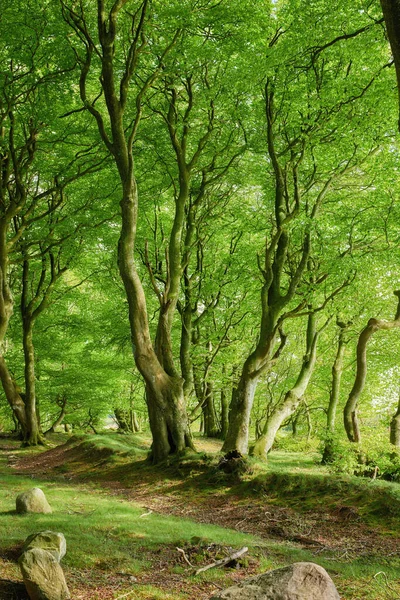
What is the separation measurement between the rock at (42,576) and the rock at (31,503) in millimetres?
3084

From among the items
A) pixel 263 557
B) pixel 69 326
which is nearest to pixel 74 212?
pixel 69 326

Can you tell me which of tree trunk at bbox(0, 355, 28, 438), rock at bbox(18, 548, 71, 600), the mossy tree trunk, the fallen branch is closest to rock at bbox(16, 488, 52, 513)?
rock at bbox(18, 548, 71, 600)

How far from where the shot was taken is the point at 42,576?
16.6ft

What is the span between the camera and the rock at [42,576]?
16.3ft

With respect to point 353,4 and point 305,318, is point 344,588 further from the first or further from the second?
point 305,318

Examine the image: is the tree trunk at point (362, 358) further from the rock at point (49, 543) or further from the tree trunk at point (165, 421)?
the rock at point (49, 543)

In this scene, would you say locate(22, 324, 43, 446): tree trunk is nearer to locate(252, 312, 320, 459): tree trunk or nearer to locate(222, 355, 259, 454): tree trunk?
locate(222, 355, 259, 454): tree trunk

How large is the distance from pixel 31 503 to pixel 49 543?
2.60m

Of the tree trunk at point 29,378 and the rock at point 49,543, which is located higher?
the tree trunk at point 29,378

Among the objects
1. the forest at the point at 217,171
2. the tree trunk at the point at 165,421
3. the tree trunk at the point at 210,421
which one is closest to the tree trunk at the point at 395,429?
the forest at the point at 217,171

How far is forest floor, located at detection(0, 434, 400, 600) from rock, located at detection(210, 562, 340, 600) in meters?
1.40

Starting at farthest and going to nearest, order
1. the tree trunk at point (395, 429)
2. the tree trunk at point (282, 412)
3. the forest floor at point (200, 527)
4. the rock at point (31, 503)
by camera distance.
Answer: the tree trunk at point (395, 429) → the tree trunk at point (282, 412) → the rock at point (31, 503) → the forest floor at point (200, 527)

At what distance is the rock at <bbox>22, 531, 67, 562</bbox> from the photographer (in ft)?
18.6

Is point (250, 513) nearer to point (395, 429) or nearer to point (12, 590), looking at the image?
point (12, 590)
